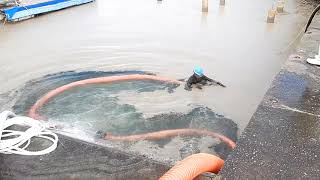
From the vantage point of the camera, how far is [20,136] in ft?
9.64

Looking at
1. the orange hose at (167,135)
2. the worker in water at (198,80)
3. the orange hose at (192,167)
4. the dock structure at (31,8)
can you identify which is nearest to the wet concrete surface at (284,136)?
the orange hose at (192,167)

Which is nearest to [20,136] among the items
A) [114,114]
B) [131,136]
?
[131,136]

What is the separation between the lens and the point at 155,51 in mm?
7961

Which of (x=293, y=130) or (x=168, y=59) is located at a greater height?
(x=293, y=130)

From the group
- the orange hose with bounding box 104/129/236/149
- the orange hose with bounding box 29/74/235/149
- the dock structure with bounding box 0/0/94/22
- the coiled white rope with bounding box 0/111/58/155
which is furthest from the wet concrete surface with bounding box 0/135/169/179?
the dock structure with bounding box 0/0/94/22

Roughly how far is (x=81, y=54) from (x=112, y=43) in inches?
37.8

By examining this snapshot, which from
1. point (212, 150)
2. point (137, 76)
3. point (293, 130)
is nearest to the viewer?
point (293, 130)

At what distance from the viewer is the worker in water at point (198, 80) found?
5902mm

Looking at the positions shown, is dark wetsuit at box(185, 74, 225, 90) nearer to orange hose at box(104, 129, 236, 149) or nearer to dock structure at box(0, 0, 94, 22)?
orange hose at box(104, 129, 236, 149)

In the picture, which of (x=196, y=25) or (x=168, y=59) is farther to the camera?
(x=196, y=25)

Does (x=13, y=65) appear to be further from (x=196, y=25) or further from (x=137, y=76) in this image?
(x=196, y=25)

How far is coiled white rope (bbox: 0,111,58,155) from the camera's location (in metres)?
2.83

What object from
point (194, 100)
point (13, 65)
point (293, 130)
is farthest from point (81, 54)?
point (293, 130)

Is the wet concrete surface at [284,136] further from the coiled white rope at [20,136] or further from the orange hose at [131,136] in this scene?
the coiled white rope at [20,136]
